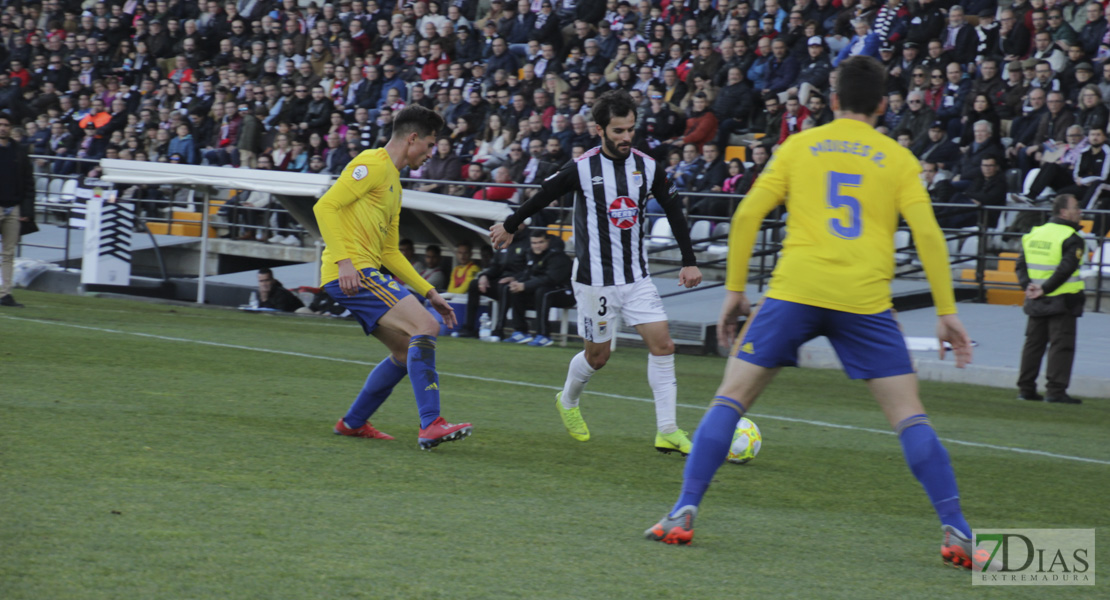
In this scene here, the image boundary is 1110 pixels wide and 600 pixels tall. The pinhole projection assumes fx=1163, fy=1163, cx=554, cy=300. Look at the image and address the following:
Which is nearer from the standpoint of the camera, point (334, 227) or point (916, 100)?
point (334, 227)

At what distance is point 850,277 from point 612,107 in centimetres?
277

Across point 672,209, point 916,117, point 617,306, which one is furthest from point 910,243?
point 617,306

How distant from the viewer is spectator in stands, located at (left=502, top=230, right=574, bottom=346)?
15.2 m

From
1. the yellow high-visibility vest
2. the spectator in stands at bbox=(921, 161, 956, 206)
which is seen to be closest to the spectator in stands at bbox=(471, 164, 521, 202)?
the spectator in stands at bbox=(921, 161, 956, 206)

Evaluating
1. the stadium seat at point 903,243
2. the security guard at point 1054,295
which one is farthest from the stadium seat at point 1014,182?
the security guard at point 1054,295

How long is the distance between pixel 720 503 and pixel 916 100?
12.7 meters

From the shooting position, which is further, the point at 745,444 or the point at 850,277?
the point at 745,444

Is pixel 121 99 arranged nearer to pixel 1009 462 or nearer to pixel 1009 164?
pixel 1009 164

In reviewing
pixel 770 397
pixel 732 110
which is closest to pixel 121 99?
pixel 732 110

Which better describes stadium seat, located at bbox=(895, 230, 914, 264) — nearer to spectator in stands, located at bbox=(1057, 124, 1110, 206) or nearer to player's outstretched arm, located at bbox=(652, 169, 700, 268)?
spectator in stands, located at bbox=(1057, 124, 1110, 206)

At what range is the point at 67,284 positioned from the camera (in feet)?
64.6

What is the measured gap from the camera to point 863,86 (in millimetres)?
4363

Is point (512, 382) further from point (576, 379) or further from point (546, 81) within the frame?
point (546, 81)

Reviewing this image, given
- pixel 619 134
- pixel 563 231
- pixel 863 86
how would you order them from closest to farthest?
pixel 863 86, pixel 619 134, pixel 563 231
